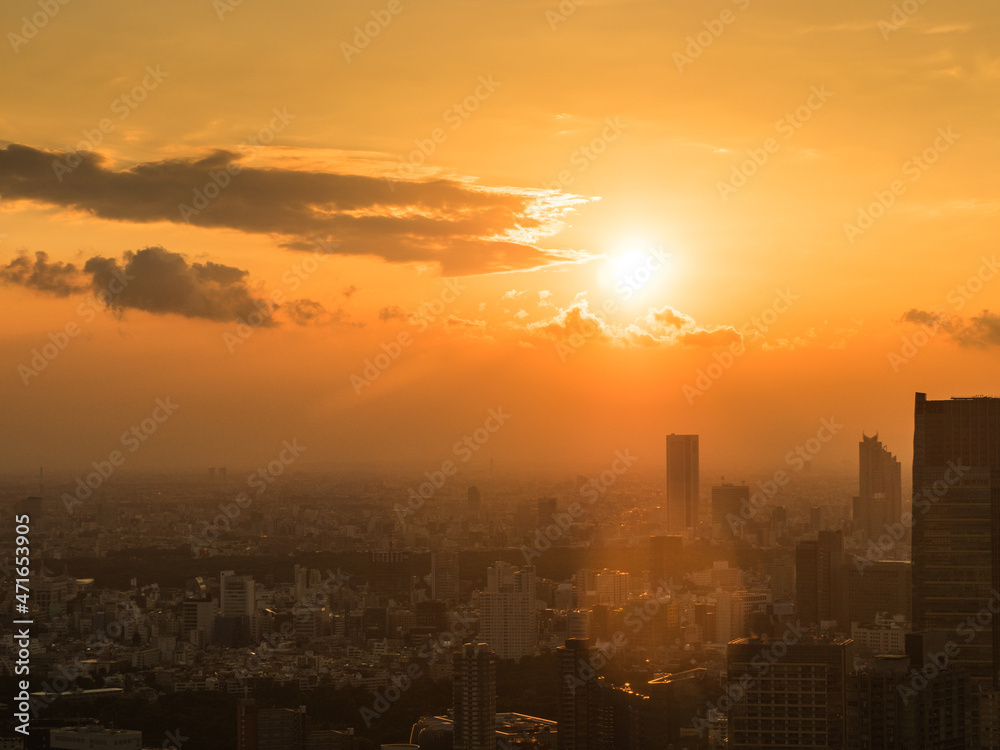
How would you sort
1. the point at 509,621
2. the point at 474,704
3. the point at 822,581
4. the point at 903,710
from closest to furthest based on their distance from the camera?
the point at 903,710, the point at 474,704, the point at 509,621, the point at 822,581

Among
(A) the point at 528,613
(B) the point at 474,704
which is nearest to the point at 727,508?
(A) the point at 528,613

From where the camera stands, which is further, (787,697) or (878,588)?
(878,588)

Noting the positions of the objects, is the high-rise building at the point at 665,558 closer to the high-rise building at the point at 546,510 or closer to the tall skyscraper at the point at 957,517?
the high-rise building at the point at 546,510

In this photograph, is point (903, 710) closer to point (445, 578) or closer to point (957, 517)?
point (957, 517)

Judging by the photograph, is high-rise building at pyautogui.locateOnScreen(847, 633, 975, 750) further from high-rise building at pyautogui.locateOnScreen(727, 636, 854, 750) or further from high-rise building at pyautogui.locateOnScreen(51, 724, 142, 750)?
high-rise building at pyautogui.locateOnScreen(51, 724, 142, 750)

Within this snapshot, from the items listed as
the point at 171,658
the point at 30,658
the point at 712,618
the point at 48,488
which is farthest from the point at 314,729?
the point at 48,488

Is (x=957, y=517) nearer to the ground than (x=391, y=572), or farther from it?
farther from it

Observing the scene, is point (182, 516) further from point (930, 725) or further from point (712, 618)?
point (930, 725)
